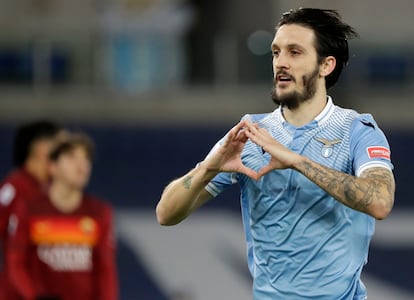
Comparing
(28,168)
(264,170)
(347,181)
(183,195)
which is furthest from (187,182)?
(28,168)

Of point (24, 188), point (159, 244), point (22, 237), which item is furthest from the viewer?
point (159, 244)

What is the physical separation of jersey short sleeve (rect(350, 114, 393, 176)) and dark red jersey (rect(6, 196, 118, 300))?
2814 mm

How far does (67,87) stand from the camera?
12.5 meters

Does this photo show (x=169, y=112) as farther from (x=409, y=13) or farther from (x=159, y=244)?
(x=409, y=13)

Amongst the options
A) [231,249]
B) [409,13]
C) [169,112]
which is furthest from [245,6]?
[231,249]

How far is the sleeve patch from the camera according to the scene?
750 centimetres

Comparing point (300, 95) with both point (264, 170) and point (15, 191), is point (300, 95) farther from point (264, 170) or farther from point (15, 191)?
point (15, 191)

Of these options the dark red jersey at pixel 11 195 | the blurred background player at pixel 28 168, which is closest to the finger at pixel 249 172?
the dark red jersey at pixel 11 195

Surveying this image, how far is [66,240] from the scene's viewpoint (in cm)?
700

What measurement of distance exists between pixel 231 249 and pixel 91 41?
2483 mm

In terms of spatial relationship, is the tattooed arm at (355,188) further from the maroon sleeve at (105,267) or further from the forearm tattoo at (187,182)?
the maroon sleeve at (105,267)

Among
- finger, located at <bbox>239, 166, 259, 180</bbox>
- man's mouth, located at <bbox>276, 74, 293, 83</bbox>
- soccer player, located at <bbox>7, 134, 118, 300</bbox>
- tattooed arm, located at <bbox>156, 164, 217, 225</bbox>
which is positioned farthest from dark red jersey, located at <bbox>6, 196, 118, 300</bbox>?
man's mouth, located at <bbox>276, 74, 293, 83</bbox>

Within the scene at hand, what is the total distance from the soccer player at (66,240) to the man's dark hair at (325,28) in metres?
2.75

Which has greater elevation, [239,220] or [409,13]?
[409,13]
